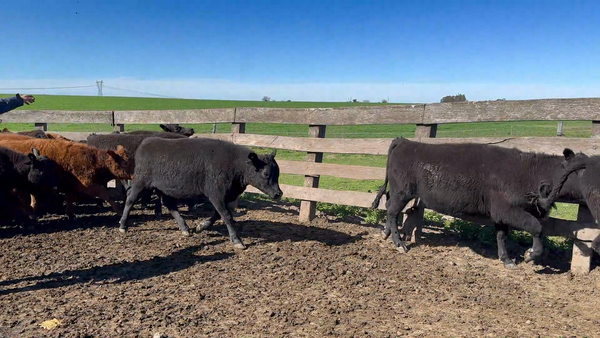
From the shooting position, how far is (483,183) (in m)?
6.36

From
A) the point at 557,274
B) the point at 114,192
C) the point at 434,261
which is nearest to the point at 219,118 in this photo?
the point at 114,192

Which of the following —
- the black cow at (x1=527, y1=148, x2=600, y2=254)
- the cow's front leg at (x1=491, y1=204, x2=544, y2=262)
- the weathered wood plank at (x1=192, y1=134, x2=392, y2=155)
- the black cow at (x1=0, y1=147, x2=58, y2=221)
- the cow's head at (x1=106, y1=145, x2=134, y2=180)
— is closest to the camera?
the black cow at (x1=527, y1=148, x2=600, y2=254)

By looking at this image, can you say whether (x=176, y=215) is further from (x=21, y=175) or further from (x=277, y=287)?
(x=277, y=287)

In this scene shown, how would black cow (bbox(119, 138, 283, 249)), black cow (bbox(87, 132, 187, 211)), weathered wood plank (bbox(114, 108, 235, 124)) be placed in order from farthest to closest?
weathered wood plank (bbox(114, 108, 235, 124)), black cow (bbox(87, 132, 187, 211)), black cow (bbox(119, 138, 283, 249))

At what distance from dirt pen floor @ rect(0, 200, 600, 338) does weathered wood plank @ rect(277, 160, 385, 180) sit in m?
A: 1.04

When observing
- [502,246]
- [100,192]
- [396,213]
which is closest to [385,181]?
[396,213]

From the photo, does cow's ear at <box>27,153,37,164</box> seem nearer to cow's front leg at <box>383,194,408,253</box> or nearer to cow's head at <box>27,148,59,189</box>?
cow's head at <box>27,148,59,189</box>

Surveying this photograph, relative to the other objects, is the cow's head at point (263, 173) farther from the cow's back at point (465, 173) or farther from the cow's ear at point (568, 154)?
the cow's ear at point (568, 154)

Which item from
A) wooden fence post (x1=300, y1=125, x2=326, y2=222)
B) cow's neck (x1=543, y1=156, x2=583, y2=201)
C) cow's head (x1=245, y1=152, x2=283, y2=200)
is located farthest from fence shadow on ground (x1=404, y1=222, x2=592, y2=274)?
cow's head (x1=245, y1=152, x2=283, y2=200)

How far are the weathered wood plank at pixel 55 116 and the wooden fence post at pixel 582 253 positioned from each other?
11288 mm

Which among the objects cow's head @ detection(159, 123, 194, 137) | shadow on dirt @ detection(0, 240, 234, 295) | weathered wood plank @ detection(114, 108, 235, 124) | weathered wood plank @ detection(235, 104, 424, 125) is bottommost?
shadow on dirt @ detection(0, 240, 234, 295)

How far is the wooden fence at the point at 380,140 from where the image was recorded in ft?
20.3

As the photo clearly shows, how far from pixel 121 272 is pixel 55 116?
920 centimetres

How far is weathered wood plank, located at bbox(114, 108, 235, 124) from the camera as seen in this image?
1005cm
